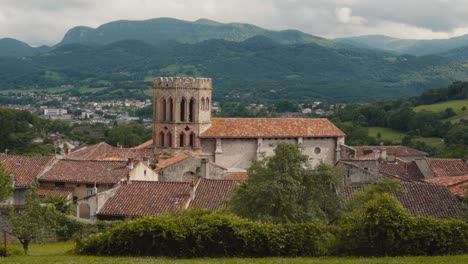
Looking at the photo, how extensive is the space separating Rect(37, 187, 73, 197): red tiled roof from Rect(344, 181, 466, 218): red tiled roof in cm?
1976

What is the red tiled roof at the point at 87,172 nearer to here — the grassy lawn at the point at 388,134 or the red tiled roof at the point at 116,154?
the red tiled roof at the point at 116,154

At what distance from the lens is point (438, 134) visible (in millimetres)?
119750

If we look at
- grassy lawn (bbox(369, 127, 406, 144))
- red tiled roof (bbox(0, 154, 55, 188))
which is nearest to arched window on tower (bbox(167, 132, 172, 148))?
red tiled roof (bbox(0, 154, 55, 188))

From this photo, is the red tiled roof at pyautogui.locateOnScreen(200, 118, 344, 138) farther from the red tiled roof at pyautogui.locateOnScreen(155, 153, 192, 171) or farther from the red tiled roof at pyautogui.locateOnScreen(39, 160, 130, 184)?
the red tiled roof at pyautogui.locateOnScreen(39, 160, 130, 184)

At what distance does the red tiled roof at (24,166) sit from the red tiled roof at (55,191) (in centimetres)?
107

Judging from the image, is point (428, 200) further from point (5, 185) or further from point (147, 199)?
point (5, 185)

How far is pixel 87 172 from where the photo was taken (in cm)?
4650

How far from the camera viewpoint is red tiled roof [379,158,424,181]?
5753 cm

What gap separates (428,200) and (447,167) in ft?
65.6

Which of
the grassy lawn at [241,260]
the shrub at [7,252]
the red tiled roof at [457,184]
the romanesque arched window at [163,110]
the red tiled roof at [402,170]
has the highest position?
the romanesque arched window at [163,110]

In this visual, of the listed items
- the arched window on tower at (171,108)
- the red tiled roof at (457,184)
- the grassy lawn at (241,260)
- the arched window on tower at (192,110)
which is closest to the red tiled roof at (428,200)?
the red tiled roof at (457,184)

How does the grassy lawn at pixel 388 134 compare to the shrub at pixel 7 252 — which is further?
the grassy lawn at pixel 388 134

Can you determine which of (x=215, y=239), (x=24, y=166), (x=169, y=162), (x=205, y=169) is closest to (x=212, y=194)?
(x=205, y=169)

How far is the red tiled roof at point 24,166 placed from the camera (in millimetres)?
45844
